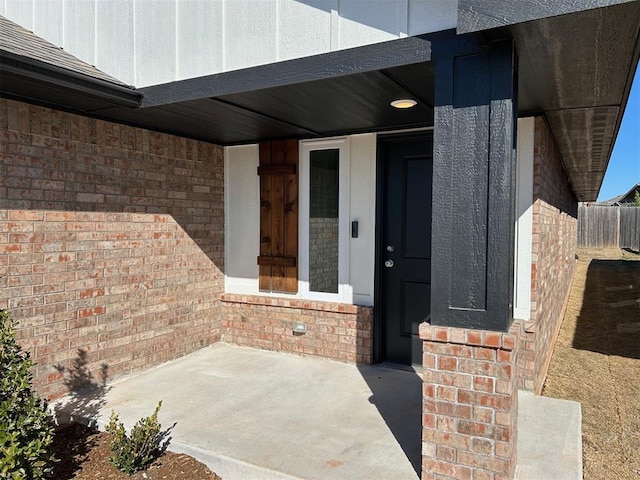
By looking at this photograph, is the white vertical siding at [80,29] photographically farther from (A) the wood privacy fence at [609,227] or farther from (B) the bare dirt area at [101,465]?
(A) the wood privacy fence at [609,227]

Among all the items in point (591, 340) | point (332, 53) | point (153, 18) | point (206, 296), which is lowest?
point (591, 340)

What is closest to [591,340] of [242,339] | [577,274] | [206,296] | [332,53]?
[242,339]

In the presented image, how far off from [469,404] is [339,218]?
9.29 ft

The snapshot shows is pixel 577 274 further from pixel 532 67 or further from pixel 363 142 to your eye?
pixel 532 67

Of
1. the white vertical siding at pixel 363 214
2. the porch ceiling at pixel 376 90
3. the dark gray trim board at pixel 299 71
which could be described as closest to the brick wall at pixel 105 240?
the porch ceiling at pixel 376 90

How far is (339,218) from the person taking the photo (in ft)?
16.4

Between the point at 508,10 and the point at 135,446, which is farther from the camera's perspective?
the point at 135,446

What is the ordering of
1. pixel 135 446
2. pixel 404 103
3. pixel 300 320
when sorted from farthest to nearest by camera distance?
pixel 300 320
pixel 404 103
pixel 135 446

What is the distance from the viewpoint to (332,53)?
3021mm

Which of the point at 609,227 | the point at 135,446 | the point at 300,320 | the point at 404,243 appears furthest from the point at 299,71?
the point at 609,227

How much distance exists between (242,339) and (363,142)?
2.68 meters

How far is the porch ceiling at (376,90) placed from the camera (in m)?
2.40

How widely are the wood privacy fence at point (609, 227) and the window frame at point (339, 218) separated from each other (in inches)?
855

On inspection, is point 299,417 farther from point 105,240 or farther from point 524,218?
point 524,218
